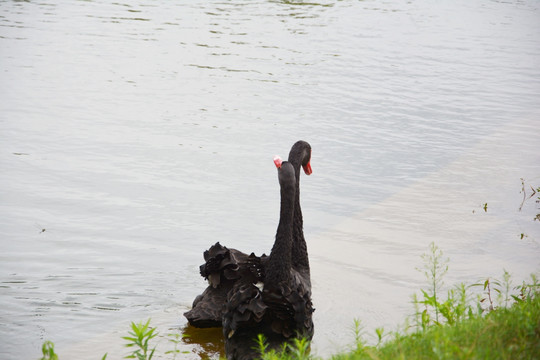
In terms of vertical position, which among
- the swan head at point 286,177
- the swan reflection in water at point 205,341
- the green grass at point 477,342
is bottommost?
the green grass at point 477,342

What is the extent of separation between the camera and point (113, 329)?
576cm

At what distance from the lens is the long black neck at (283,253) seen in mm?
5234

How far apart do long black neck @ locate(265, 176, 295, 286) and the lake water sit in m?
0.75

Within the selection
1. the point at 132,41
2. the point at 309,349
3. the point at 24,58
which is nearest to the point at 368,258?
the point at 309,349

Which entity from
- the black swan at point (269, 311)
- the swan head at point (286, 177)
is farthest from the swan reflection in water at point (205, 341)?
the swan head at point (286, 177)

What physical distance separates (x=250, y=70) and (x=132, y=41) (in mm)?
3316

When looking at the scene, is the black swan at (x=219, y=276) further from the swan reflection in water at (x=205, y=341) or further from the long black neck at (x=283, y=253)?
the long black neck at (x=283, y=253)

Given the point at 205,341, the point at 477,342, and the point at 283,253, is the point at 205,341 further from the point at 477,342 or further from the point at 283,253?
the point at 477,342

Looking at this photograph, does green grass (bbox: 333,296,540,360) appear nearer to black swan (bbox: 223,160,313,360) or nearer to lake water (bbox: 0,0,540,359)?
black swan (bbox: 223,160,313,360)

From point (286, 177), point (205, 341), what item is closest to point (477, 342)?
point (286, 177)

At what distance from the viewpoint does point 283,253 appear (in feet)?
17.3

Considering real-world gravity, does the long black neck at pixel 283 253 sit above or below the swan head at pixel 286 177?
below

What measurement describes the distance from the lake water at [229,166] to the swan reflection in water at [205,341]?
0.02m

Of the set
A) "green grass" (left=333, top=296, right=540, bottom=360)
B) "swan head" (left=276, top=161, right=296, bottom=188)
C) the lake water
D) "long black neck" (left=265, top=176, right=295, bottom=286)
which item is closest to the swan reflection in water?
the lake water
